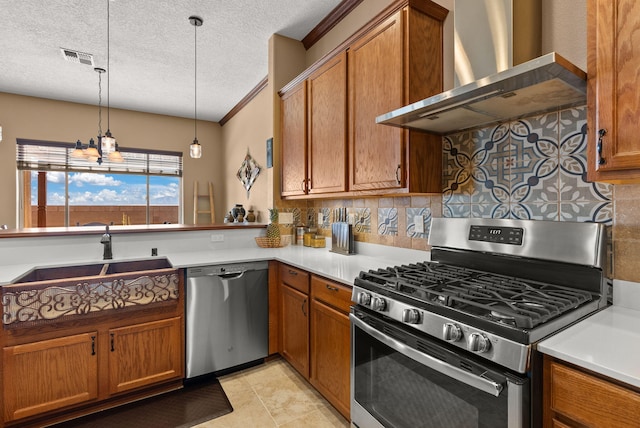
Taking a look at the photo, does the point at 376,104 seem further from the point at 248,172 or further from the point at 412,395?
the point at 248,172

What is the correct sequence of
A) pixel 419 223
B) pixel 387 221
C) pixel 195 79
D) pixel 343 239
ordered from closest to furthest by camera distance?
pixel 419 223
pixel 387 221
pixel 343 239
pixel 195 79

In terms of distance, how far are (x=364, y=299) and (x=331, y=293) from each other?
41cm

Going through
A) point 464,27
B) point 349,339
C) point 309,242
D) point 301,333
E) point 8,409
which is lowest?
point 8,409

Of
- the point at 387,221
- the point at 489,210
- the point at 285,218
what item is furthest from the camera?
the point at 285,218

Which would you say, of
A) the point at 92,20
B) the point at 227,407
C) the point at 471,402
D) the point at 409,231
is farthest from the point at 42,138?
the point at 471,402

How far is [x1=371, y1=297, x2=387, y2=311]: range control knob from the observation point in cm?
141

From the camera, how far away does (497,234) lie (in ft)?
5.32

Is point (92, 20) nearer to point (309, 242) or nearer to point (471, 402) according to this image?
point (309, 242)

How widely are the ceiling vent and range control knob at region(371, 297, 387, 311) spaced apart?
3.97 meters

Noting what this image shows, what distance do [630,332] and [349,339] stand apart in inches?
44.7

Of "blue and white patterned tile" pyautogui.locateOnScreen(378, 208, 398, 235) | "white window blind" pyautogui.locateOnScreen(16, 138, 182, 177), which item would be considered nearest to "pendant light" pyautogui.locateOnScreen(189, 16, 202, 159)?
"white window blind" pyautogui.locateOnScreen(16, 138, 182, 177)

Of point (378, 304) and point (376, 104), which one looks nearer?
point (378, 304)

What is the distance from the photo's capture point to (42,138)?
4820mm

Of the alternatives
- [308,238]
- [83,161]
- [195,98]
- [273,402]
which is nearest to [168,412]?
[273,402]
